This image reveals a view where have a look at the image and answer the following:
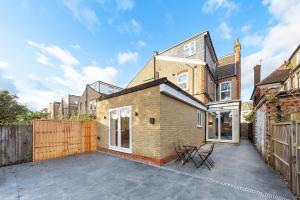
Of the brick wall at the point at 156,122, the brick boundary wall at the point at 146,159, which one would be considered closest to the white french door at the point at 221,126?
the brick wall at the point at 156,122

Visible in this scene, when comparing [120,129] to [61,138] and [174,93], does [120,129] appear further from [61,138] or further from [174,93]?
[174,93]

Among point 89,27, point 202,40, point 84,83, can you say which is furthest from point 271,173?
point 84,83

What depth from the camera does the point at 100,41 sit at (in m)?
11.1

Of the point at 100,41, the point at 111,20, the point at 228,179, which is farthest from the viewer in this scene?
the point at 100,41

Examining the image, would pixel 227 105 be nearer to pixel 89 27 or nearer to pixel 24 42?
pixel 89 27

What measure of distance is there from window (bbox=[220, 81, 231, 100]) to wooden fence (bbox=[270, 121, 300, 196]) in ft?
41.7

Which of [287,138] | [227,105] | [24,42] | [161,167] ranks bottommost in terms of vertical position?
[161,167]

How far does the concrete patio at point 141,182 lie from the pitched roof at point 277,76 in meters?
13.7

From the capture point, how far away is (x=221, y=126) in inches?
497

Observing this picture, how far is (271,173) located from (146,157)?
465cm

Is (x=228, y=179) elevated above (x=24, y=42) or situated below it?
below

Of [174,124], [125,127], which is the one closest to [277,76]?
[174,124]

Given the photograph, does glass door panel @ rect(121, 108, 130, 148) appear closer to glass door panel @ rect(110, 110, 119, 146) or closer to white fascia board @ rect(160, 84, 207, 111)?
glass door panel @ rect(110, 110, 119, 146)

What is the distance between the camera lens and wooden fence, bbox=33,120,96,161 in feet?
24.4
